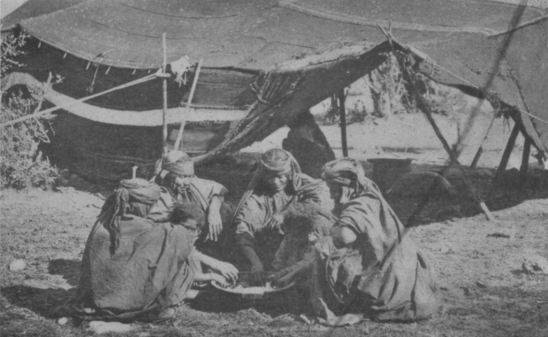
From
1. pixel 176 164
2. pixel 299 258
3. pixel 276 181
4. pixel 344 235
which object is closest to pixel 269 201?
pixel 276 181

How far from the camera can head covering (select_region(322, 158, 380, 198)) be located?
182 inches

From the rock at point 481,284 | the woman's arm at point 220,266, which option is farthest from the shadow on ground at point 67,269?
the rock at point 481,284

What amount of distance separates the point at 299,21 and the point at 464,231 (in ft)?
12.2

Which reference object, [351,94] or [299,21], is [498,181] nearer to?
[299,21]

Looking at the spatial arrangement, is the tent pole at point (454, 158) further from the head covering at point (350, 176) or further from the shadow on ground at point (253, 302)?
the shadow on ground at point (253, 302)

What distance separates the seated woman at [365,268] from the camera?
4426 millimetres

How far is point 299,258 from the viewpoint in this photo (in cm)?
500

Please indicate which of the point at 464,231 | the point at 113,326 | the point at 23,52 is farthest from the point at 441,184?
the point at 23,52

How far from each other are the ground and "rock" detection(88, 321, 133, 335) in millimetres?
58

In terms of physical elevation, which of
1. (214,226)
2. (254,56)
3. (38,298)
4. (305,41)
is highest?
(305,41)

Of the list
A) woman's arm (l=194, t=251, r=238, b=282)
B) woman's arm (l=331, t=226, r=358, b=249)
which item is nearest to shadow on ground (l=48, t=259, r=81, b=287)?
woman's arm (l=194, t=251, r=238, b=282)

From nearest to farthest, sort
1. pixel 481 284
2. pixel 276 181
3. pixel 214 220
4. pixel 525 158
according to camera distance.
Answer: pixel 276 181 < pixel 214 220 < pixel 481 284 < pixel 525 158

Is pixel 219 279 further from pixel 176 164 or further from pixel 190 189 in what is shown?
pixel 176 164

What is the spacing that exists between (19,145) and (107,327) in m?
5.20
